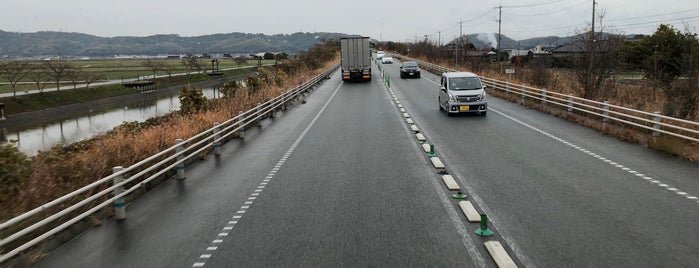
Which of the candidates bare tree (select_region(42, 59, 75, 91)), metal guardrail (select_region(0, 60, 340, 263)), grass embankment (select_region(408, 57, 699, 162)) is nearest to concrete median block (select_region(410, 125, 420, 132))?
metal guardrail (select_region(0, 60, 340, 263))

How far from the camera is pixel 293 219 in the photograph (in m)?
7.17

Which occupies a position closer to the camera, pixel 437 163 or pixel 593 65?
pixel 437 163

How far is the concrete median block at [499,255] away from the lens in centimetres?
519

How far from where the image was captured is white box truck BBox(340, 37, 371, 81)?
146 ft

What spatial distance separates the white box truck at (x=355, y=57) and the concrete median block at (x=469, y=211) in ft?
124

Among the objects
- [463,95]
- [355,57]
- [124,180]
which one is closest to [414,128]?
[463,95]

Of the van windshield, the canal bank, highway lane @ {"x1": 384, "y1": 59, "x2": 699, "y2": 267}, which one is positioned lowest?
the canal bank

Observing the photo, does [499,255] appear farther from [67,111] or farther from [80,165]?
[67,111]

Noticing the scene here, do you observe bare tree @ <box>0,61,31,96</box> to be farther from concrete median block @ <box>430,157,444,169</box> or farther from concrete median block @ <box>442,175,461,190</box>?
concrete median block @ <box>442,175,461,190</box>

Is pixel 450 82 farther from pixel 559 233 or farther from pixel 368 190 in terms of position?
pixel 559 233

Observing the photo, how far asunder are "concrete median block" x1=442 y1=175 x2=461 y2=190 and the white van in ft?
36.6

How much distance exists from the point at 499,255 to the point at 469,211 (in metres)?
1.80

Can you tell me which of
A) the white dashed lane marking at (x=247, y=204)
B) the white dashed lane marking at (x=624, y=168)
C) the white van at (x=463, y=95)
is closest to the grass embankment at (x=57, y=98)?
the white van at (x=463, y=95)

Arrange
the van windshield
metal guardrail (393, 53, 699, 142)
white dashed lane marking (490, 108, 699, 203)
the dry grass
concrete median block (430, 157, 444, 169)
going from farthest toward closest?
1. the van windshield
2. metal guardrail (393, 53, 699, 142)
3. concrete median block (430, 157, 444, 169)
4. white dashed lane marking (490, 108, 699, 203)
5. the dry grass
